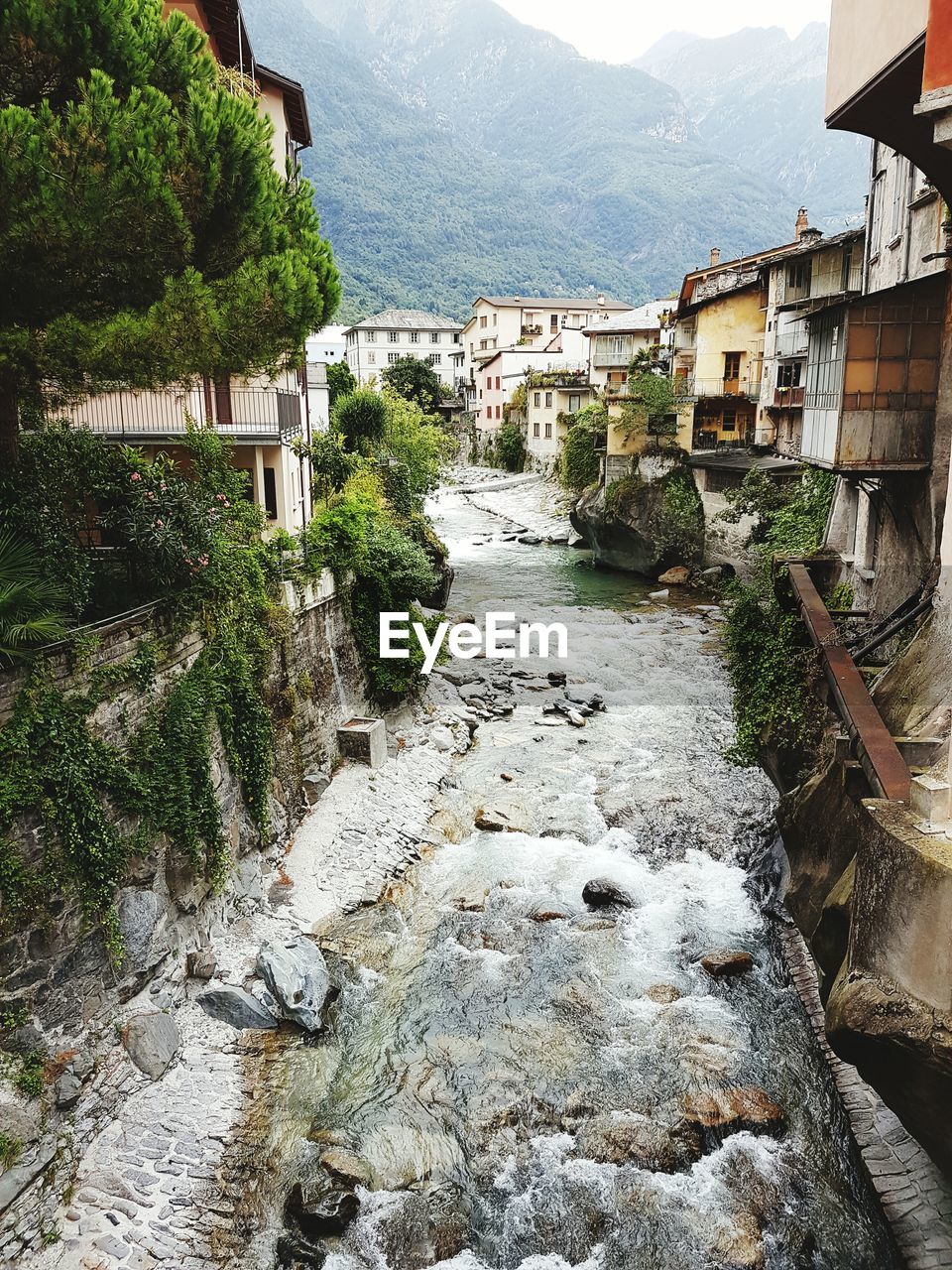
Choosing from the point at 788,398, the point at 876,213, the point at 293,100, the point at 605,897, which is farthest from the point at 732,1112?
the point at 788,398

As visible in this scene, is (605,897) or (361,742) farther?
(361,742)

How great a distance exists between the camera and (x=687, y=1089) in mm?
10711

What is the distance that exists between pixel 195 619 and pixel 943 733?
377 inches

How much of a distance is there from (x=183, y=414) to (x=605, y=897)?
12.3 meters

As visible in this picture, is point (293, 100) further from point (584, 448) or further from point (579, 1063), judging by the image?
point (584, 448)

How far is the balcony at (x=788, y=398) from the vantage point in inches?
1356

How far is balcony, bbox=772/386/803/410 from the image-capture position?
113 ft

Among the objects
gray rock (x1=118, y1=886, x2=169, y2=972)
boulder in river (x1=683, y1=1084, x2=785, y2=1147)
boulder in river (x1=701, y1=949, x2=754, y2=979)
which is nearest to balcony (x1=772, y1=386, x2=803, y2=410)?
boulder in river (x1=701, y1=949, x2=754, y2=979)

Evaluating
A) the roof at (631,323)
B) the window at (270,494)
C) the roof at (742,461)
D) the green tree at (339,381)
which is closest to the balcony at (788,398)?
the roof at (742,461)

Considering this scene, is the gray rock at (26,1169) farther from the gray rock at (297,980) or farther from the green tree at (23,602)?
the green tree at (23,602)

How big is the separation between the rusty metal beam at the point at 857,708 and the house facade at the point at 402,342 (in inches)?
3035

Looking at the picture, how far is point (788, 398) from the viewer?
35812 millimetres

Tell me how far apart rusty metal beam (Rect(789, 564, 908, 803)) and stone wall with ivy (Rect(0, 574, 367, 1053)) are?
8233mm

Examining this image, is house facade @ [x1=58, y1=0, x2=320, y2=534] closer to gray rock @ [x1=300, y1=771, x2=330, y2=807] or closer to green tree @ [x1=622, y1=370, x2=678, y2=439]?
gray rock @ [x1=300, y1=771, x2=330, y2=807]
